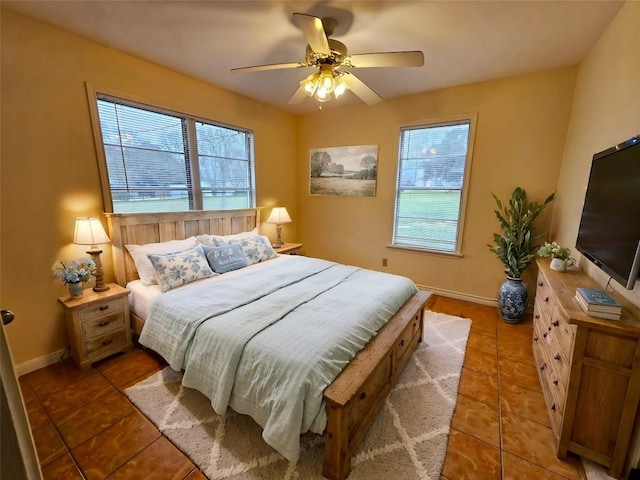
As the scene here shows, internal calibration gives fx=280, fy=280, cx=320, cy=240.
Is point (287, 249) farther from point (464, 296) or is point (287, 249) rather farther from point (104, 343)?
point (464, 296)

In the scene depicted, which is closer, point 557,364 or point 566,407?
point 566,407

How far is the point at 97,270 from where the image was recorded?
93.4 inches

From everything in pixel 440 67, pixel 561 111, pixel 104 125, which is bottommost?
pixel 104 125

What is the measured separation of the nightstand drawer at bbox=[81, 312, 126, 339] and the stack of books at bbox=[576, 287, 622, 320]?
3259 millimetres

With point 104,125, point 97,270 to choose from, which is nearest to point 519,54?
point 104,125

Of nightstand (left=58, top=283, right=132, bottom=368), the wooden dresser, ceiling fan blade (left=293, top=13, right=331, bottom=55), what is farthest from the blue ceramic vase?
nightstand (left=58, top=283, right=132, bottom=368)

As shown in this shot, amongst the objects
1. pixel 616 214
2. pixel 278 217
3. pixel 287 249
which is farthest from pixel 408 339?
pixel 278 217

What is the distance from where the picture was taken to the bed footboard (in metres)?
1.36

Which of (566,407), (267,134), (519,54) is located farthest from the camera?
(267,134)

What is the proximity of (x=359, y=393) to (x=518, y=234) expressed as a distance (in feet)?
8.49

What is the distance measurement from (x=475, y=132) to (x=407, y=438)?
10.5 feet

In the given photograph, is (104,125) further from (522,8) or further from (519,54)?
(519,54)

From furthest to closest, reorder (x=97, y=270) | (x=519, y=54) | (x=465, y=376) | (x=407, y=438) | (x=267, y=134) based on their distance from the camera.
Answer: (x=267, y=134), (x=519, y=54), (x=97, y=270), (x=465, y=376), (x=407, y=438)

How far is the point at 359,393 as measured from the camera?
1464mm
